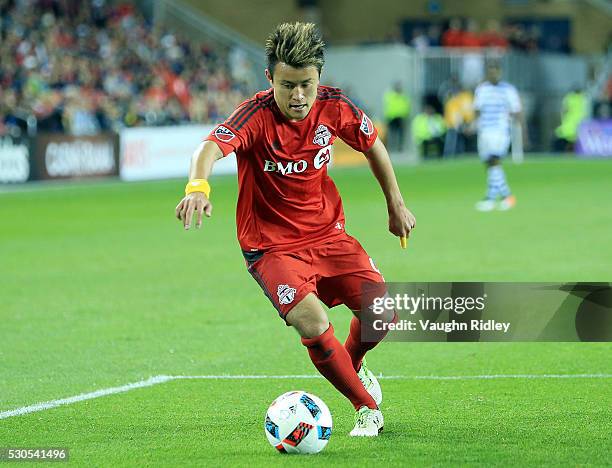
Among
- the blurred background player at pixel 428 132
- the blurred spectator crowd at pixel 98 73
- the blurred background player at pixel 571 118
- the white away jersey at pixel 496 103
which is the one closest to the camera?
the white away jersey at pixel 496 103

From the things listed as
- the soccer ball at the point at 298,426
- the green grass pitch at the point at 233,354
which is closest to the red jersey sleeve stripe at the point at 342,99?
the soccer ball at the point at 298,426

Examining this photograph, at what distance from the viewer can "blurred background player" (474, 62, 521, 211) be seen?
70.4 feet

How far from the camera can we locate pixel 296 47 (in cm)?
606

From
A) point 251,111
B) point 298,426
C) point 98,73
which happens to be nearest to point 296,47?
point 251,111

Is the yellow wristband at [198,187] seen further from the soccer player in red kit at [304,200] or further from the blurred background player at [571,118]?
the blurred background player at [571,118]

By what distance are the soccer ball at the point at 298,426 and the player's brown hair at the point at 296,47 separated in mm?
1619

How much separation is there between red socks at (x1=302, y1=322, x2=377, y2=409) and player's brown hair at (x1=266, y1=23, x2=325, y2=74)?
130 centimetres

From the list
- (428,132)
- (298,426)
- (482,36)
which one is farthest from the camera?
(482,36)

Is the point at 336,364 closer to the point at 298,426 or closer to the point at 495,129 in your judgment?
the point at 298,426

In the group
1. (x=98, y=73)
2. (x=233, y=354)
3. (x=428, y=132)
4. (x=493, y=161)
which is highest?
(x=98, y=73)

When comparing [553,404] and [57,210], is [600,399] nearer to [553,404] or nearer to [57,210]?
[553,404]

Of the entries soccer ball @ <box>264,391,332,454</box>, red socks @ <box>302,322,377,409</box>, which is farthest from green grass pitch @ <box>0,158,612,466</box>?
red socks @ <box>302,322,377,409</box>

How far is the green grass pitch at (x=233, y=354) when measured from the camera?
6.23 metres

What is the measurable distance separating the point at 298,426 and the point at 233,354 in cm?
326
